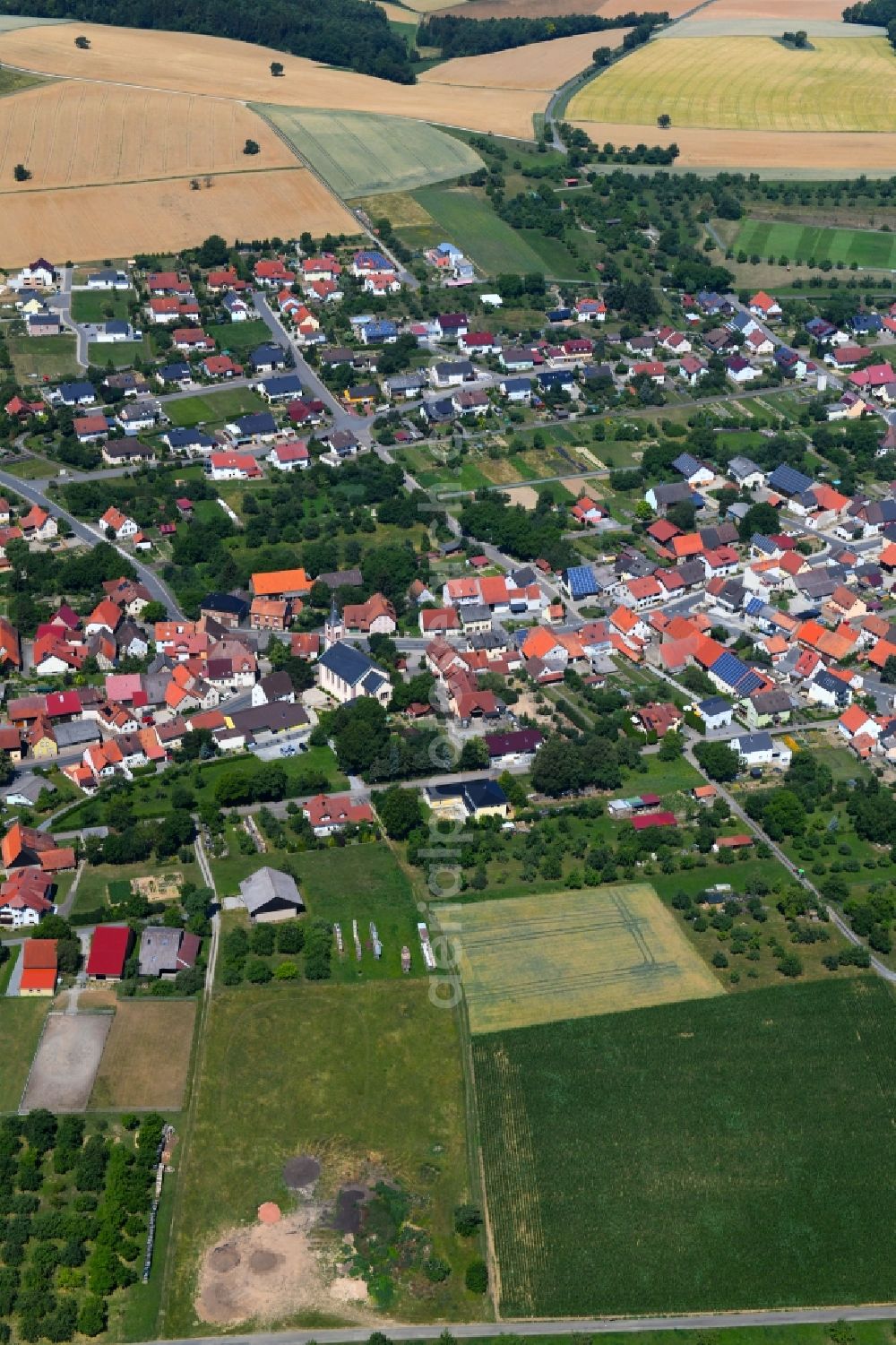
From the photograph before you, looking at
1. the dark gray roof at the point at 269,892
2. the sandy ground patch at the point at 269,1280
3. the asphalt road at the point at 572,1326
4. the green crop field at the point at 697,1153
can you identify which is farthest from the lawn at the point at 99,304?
the asphalt road at the point at 572,1326

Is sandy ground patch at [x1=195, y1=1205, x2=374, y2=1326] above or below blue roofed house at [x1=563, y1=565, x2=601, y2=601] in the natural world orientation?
below

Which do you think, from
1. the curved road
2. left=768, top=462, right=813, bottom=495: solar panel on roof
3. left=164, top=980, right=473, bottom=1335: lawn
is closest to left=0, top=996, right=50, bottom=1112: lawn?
left=164, top=980, right=473, bottom=1335: lawn

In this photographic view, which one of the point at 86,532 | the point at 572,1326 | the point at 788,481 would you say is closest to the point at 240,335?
the point at 86,532

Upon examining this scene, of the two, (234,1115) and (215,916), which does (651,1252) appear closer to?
(234,1115)

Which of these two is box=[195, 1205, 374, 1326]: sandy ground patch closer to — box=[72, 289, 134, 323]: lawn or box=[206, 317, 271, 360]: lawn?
box=[206, 317, 271, 360]: lawn

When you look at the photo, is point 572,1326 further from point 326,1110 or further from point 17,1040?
point 17,1040

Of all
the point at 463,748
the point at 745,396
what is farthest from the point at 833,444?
the point at 463,748
